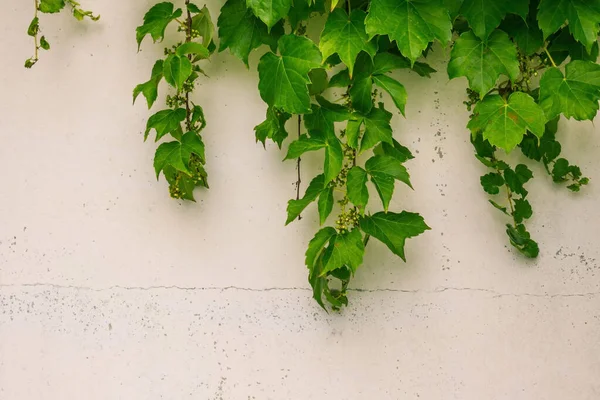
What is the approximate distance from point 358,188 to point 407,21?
0.36 m

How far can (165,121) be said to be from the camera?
55.2 inches

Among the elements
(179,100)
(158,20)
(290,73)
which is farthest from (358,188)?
(158,20)

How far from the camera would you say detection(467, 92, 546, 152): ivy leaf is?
127 centimetres

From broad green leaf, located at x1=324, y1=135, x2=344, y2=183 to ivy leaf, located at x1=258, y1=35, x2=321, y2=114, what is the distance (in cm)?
10

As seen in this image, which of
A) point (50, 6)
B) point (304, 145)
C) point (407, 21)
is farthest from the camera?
point (50, 6)

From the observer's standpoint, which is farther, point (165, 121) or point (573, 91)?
point (165, 121)

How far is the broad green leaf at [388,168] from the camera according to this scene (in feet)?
4.26

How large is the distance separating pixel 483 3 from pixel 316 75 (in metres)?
0.40

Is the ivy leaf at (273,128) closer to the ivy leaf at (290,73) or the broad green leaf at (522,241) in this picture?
the ivy leaf at (290,73)

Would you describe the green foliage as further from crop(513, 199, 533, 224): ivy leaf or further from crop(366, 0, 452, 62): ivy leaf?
crop(513, 199, 533, 224): ivy leaf

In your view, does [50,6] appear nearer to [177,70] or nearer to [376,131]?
[177,70]

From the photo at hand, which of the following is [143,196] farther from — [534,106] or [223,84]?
[534,106]

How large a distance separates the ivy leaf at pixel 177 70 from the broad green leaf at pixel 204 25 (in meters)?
0.13

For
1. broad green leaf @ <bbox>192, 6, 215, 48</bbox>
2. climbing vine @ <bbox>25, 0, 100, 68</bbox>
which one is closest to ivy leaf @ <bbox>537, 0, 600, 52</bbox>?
broad green leaf @ <bbox>192, 6, 215, 48</bbox>
